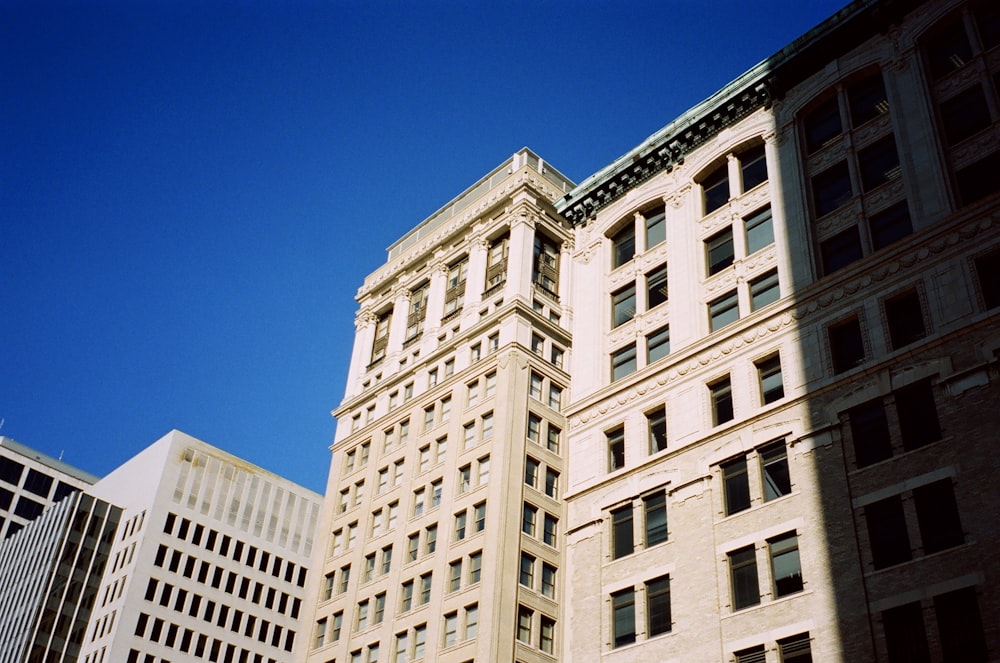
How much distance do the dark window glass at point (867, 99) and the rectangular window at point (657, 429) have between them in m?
17.1

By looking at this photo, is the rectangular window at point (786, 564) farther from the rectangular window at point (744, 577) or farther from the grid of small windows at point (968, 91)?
the grid of small windows at point (968, 91)

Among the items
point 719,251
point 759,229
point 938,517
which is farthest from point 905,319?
point 719,251

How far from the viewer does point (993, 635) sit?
113 feet

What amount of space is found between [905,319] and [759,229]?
11.5m

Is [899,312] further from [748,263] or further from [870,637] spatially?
[870,637]

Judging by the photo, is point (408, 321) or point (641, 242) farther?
point (408, 321)

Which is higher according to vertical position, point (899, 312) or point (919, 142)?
point (919, 142)

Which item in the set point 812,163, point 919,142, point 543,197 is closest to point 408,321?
point 543,197

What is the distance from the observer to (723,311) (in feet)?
176

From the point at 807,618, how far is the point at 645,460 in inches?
516

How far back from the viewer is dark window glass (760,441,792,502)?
44844 millimetres

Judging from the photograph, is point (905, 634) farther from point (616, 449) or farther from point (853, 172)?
point (853, 172)

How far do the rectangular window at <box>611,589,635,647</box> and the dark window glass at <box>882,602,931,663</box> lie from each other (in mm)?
12556

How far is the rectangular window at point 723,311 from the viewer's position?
174 ft
